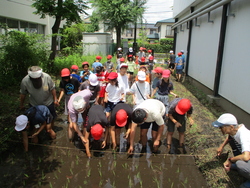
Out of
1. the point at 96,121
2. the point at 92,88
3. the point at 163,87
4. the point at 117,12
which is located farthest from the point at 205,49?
the point at 117,12

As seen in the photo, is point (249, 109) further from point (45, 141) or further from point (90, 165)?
point (45, 141)

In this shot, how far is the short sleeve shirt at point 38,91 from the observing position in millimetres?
4836

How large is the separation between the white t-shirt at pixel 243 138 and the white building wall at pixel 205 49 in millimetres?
5420

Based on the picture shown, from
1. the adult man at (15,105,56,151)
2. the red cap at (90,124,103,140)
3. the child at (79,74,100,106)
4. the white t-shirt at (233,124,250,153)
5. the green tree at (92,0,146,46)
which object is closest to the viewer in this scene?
the white t-shirt at (233,124,250,153)

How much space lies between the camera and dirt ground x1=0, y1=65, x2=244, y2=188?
364 cm

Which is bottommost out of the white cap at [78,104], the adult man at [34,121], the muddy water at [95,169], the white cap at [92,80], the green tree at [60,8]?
the muddy water at [95,169]

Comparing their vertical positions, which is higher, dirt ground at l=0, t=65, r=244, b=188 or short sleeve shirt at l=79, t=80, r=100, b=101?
short sleeve shirt at l=79, t=80, r=100, b=101

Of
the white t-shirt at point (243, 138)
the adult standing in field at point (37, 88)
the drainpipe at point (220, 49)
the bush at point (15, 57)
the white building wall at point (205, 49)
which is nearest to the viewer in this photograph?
the white t-shirt at point (243, 138)

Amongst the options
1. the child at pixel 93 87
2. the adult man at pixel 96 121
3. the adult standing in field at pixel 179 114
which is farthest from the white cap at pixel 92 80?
the adult standing in field at pixel 179 114

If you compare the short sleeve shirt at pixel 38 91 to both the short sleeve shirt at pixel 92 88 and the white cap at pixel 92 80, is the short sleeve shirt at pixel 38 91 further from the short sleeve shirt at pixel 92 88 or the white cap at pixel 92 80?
the white cap at pixel 92 80

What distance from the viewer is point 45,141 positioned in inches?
199

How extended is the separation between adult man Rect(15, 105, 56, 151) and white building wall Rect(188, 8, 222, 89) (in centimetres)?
643

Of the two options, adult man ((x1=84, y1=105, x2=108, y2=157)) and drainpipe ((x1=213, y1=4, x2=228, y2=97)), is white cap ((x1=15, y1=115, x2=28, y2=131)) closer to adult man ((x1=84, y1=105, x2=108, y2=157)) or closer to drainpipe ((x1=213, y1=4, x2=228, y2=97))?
adult man ((x1=84, y1=105, x2=108, y2=157))

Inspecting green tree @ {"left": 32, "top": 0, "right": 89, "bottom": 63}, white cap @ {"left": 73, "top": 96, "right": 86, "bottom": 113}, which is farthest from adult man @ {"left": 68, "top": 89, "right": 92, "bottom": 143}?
green tree @ {"left": 32, "top": 0, "right": 89, "bottom": 63}
